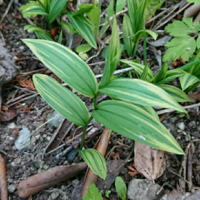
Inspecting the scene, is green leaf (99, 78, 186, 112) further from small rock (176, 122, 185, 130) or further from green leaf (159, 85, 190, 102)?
small rock (176, 122, 185, 130)

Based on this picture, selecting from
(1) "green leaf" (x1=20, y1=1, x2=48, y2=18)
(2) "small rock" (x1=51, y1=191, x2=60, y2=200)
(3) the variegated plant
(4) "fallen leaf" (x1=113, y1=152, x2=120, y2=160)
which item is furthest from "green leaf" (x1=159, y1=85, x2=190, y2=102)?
(1) "green leaf" (x1=20, y1=1, x2=48, y2=18)

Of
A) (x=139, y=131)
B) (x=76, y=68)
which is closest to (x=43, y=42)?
(x=76, y=68)

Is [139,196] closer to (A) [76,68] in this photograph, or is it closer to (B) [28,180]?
(B) [28,180]

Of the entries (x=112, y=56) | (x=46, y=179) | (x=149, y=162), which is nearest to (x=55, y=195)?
(x=46, y=179)

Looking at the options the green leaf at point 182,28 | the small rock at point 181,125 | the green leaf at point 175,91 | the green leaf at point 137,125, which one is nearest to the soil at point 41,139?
the small rock at point 181,125

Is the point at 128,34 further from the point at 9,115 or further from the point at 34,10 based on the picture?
the point at 9,115

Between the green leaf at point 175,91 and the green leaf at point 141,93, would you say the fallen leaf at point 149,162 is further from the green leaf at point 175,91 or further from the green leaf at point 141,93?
the green leaf at point 141,93
